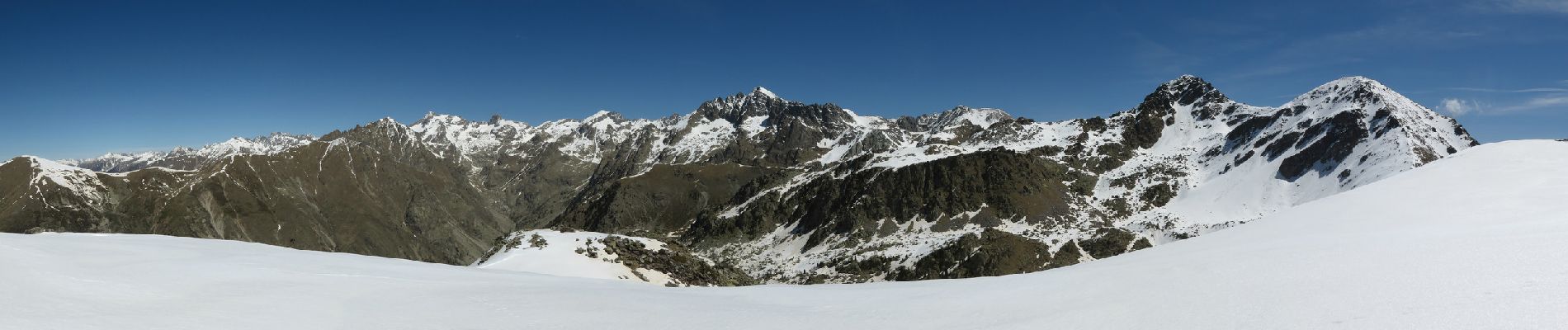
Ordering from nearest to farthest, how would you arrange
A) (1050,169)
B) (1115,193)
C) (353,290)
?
(353,290)
(1115,193)
(1050,169)

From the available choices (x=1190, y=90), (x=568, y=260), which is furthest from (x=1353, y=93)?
(x=568, y=260)

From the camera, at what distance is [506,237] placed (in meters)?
27.9

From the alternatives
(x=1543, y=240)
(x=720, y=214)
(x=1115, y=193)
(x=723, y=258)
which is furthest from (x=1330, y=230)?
(x=720, y=214)

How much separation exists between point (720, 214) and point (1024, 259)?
8529cm

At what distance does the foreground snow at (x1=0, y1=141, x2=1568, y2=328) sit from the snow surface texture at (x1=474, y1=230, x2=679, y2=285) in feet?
29.9

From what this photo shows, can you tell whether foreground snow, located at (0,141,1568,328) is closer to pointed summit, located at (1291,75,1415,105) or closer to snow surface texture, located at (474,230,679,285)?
snow surface texture, located at (474,230,679,285)

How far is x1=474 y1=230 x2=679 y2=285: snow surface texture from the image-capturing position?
20.3 m

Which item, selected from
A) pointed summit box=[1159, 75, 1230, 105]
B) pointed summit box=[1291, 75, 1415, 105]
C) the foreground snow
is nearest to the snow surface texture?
the foreground snow

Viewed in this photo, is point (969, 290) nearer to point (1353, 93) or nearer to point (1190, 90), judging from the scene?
point (1353, 93)

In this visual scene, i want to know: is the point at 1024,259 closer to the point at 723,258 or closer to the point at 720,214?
the point at 723,258

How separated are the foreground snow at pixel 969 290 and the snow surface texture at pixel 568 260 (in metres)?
9.11

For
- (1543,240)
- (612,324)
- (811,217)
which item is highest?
(811,217)

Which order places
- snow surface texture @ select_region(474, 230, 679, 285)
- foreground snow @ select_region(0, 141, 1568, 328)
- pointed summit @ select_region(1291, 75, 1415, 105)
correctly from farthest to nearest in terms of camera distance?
pointed summit @ select_region(1291, 75, 1415, 105)
snow surface texture @ select_region(474, 230, 679, 285)
foreground snow @ select_region(0, 141, 1568, 328)

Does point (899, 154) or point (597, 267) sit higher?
point (899, 154)
